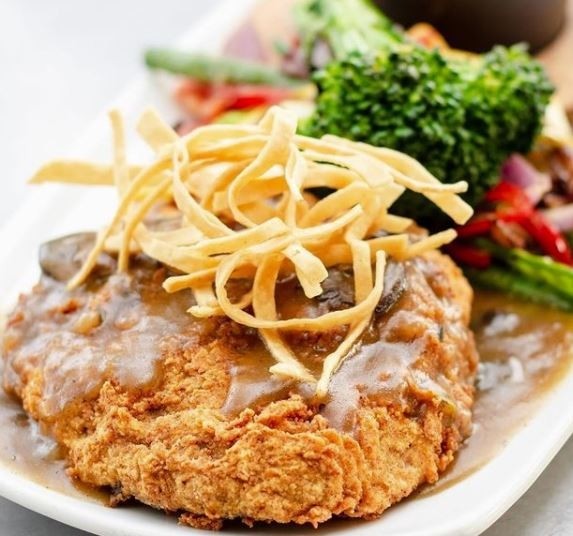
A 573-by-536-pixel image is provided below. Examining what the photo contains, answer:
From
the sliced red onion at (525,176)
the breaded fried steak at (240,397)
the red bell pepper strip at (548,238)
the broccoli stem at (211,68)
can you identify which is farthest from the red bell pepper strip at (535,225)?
the broccoli stem at (211,68)

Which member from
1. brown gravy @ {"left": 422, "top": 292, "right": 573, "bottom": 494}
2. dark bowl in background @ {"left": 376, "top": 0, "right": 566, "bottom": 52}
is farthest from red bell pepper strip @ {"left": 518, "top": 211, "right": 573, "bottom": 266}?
dark bowl in background @ {"left": 376, "top": 0, "right": 566, "bottom": 52}

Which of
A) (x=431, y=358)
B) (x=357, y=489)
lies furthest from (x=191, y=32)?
(x=357, y=489)

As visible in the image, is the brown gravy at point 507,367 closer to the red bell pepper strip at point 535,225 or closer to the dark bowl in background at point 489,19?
the red bell pepper strip at point 535,225

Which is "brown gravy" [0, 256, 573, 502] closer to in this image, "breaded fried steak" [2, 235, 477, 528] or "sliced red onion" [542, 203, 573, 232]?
"breaded fried steak" [2, 235, 477, 528]

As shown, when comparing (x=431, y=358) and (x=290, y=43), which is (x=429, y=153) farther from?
(x=290, y=43)

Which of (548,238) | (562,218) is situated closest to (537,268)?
(548,238)
